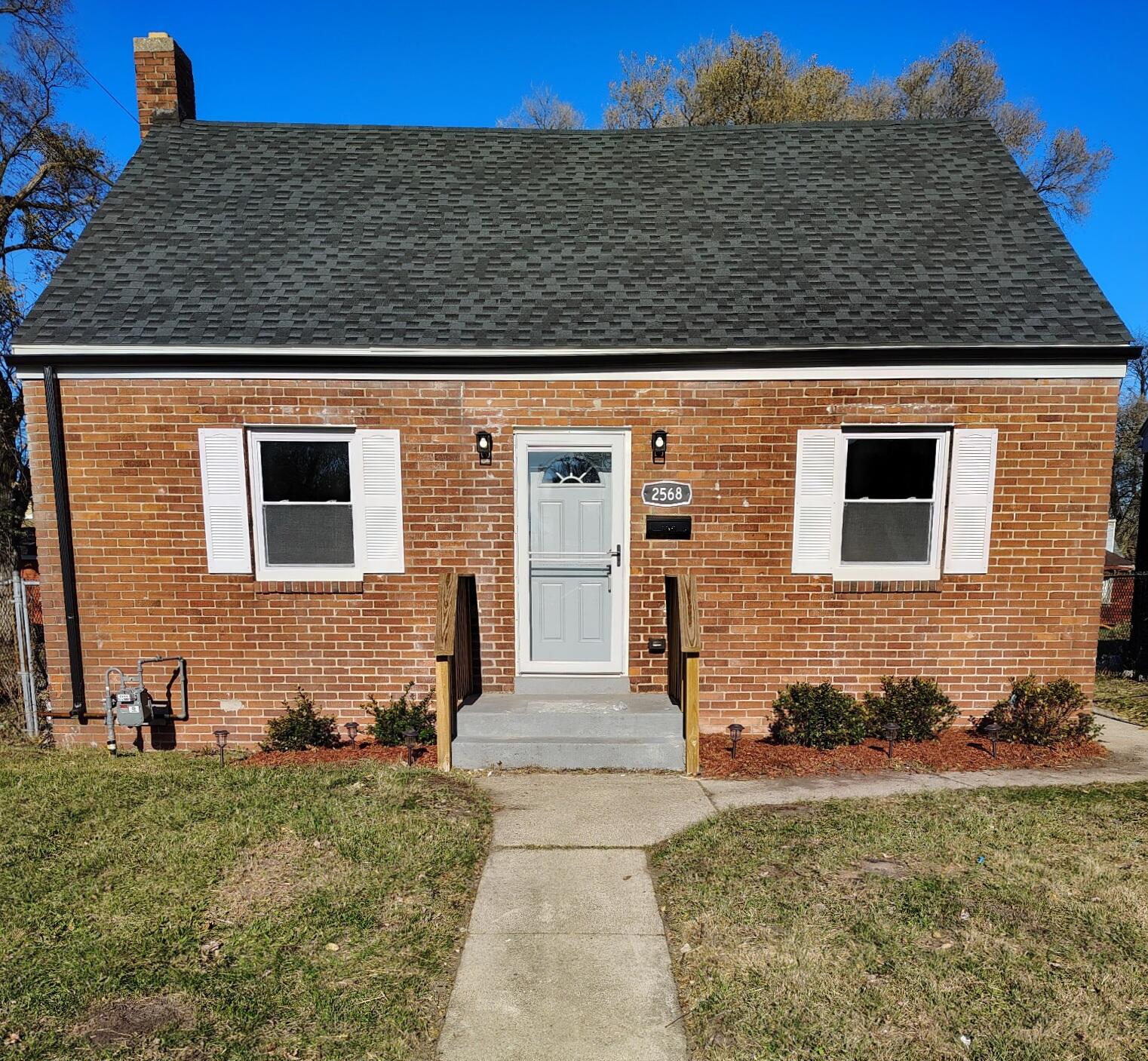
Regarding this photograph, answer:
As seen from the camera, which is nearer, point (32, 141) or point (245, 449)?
point (245, 449)

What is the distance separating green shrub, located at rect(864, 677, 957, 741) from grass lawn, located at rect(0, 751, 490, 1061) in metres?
3.61

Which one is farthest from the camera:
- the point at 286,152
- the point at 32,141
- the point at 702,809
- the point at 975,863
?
the point at 32,141

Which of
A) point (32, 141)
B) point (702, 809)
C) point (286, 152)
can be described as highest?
point (32, 141)

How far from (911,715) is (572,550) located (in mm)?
3317

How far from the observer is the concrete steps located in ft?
19.5

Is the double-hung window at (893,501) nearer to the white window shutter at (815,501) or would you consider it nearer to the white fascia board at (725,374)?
the white window shutter at (815,501)

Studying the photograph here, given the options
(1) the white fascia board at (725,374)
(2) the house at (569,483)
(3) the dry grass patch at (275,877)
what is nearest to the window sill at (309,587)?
(2) the house at (569,483)

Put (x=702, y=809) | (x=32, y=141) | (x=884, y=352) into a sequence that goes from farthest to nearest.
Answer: (x=32, y=141) → (x=884, y=352) → (x=702, y=809)

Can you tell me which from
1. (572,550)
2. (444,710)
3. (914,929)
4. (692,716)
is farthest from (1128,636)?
(444,710)

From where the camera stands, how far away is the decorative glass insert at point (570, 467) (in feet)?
A: 21.9

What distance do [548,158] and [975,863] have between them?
8321 millimetres

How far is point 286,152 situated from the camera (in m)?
8.75

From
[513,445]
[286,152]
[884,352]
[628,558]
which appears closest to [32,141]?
[286,152]

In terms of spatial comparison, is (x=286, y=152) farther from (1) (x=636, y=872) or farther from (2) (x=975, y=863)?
(2) (x=975, y=863)
